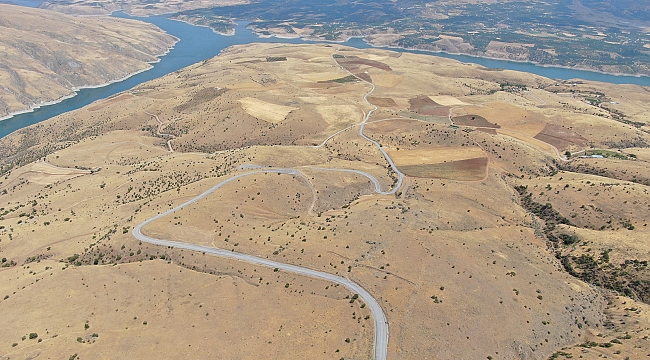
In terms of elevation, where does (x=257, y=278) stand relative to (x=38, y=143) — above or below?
above

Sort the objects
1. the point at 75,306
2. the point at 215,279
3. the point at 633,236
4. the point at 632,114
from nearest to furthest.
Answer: the point at 75,306 → the point at 215,279 → the point at 633,236 → the point at 632,114

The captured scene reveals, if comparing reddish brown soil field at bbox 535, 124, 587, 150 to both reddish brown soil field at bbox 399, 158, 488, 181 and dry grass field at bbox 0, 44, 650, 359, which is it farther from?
reddish brown soil field at bbox 399, 158, 488, 181

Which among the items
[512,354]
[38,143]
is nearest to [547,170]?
[512,354]

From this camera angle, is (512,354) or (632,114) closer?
(512,354)

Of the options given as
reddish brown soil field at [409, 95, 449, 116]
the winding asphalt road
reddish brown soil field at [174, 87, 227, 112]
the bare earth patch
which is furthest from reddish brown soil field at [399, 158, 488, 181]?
reddish brown soil field at [174, 87, 227, 112]

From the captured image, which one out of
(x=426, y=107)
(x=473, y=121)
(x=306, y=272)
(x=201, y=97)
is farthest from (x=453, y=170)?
(x=201, y=97)

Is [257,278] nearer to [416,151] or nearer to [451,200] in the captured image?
[451,200]

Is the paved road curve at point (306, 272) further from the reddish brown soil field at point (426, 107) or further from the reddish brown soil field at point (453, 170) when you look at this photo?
the reddish brown soil field at point (426, 107)

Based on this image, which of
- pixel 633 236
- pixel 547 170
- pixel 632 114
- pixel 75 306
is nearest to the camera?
pixel 75 306

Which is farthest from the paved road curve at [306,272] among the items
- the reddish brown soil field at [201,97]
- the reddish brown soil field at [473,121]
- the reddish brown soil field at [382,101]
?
the reddish brown soil field at [382,101]
